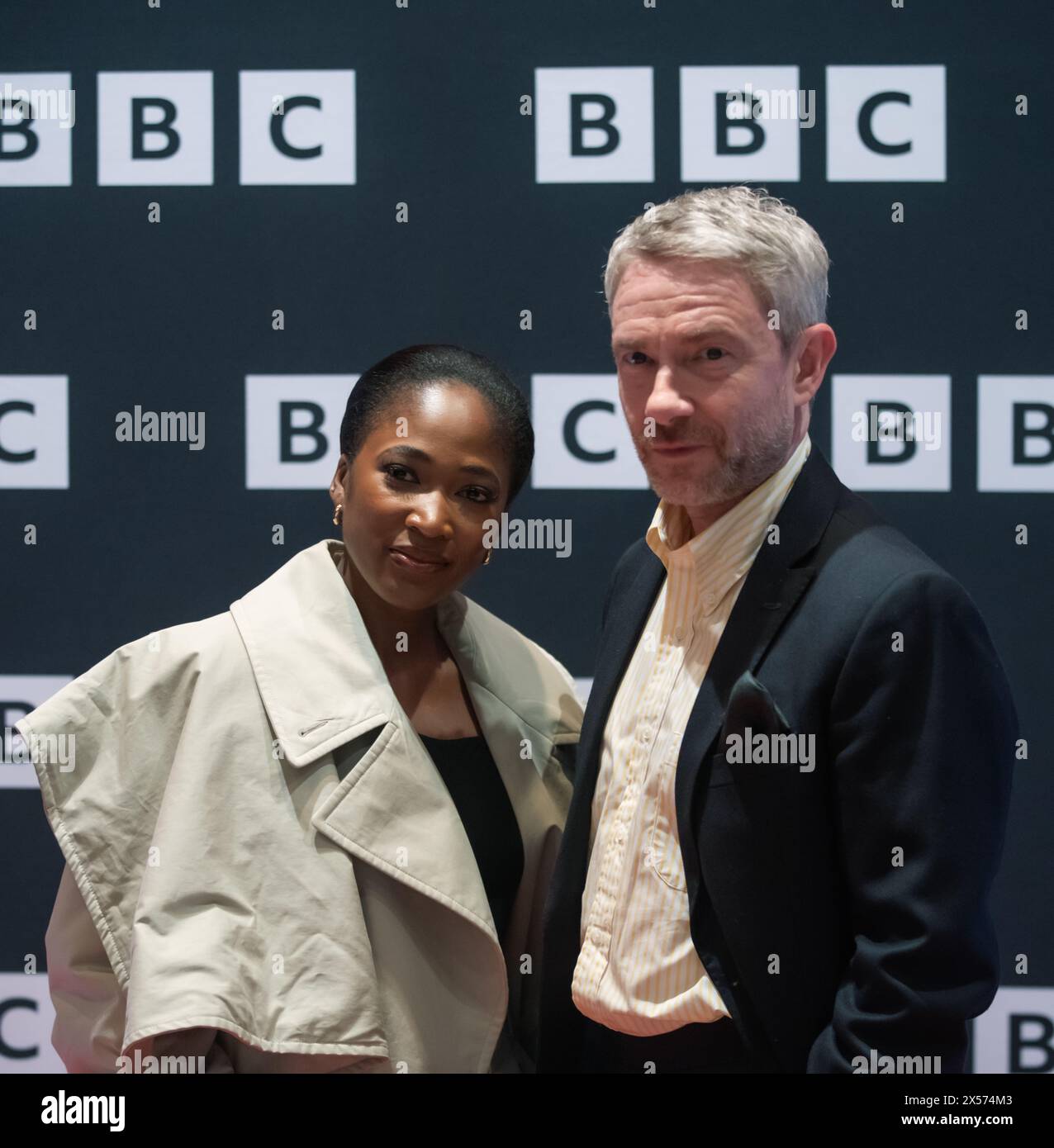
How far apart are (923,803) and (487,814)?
2.50 ft

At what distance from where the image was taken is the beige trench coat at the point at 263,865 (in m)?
1.80

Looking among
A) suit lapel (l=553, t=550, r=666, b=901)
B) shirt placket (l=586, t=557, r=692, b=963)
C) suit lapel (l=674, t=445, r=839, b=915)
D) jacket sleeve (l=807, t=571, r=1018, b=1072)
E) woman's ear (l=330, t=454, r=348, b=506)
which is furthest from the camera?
woman's ear (l=330, t=454, r=348, b=506)

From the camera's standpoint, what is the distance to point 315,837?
1857mm

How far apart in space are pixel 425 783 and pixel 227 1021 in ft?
1.47

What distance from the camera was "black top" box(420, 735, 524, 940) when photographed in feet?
6.50

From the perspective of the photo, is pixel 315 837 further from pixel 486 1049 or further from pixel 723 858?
pixel 723 858

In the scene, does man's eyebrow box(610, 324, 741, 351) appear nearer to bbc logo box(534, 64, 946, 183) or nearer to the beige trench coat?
the beige trench coat

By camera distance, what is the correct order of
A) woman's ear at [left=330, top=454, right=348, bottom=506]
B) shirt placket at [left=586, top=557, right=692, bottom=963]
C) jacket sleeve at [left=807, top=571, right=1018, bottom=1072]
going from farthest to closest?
woman's ear at [left=330, top=454, right=348, bottom=506] < shirt placket at [left=586, top=557, right=692, bottom=963] < jacket sleeve at [left=807, top=571, right=1018, bottom=1072]

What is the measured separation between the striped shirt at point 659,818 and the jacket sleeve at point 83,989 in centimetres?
73

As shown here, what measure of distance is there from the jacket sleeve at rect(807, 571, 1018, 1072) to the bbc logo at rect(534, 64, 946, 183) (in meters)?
1.28

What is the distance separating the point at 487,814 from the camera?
201cm

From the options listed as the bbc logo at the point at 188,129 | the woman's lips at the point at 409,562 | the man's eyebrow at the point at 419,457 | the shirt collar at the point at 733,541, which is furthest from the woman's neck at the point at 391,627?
the bbc logo at the point at 188,129

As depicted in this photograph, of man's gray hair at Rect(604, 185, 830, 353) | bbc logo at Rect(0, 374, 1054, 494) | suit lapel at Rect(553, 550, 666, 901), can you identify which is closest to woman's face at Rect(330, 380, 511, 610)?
suit lapel at Rect(553, 550, 666, 901)
